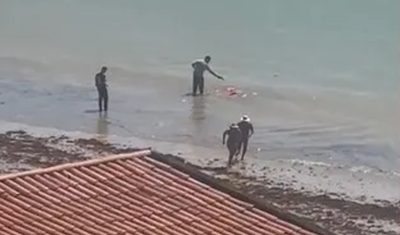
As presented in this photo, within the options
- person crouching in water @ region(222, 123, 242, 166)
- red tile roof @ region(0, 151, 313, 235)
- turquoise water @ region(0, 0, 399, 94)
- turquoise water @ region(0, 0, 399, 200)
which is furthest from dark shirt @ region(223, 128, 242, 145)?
turquoise water @ region(0, 0, 399, 94)

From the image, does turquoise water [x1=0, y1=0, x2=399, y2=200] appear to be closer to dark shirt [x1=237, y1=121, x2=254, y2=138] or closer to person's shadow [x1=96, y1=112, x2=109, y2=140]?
person's shadow [x1=96, y1=112, x2=109, y2=140]

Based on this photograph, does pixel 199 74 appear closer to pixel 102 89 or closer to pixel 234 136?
pixel 102 89

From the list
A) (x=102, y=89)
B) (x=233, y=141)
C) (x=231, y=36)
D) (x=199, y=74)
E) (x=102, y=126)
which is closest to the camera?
(x=233, y=141)

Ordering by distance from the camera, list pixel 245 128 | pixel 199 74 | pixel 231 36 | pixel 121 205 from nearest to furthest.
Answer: pixel 121 205 → pixel 245 128 → pixel 199 74 → pixel 231 36

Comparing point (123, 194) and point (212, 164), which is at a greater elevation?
point (123, 194)

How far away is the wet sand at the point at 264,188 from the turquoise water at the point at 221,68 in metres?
2.03

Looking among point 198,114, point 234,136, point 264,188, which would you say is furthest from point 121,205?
point 198,114

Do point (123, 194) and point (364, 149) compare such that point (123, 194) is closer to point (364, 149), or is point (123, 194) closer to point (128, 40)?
point (364, 149)

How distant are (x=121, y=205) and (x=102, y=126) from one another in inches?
567

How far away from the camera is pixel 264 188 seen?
20797mm

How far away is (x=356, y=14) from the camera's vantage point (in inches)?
1916

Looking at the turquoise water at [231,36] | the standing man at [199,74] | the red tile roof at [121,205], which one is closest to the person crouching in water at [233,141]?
the standing man at [199,74]

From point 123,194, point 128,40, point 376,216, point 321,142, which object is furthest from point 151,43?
point 123,194

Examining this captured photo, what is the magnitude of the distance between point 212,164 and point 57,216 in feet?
36.6
